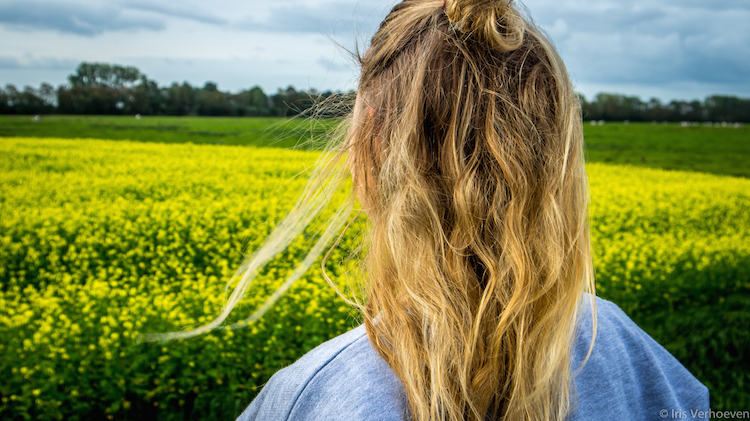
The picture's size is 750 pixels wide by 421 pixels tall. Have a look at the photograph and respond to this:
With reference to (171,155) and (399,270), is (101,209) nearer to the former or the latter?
(171,155)

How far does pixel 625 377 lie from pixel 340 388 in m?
0.63

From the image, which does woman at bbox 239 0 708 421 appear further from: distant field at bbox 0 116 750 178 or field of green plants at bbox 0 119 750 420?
distant field at bbox 0 116 750 178

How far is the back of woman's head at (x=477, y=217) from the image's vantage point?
808mm

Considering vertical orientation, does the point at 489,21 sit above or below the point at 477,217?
above

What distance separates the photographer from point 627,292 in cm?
428

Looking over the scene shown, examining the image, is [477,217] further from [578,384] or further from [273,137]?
[273,137]

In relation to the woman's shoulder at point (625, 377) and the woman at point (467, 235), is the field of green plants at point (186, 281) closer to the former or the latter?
the woman at point (467, 235)

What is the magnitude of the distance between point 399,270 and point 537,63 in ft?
1.51

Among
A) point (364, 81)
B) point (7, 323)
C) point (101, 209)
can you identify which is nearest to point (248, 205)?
point (101, 209)

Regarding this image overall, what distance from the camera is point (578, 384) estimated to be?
3.10 feet

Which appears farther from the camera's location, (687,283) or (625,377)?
(687,283)

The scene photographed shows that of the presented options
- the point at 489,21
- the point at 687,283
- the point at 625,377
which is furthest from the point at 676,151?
the point at 489,21

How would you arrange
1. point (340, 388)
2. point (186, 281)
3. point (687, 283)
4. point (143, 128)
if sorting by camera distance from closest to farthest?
1. point (340, 388)
2. point (186, 281)
3. point (687, 283)
4. point (143, 128)

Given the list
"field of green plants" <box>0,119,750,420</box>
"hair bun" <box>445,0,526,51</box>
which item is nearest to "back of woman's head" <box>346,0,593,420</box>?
"hair bun" <box>445,0,526,51</box>
